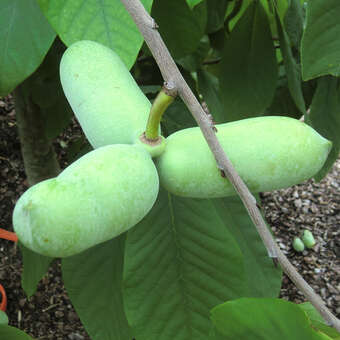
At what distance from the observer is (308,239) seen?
2432 millimetres

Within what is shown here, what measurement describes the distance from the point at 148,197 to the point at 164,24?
0.67m

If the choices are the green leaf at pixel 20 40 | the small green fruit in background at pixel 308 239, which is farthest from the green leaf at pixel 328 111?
the small green fruit in background at pixel 308 239

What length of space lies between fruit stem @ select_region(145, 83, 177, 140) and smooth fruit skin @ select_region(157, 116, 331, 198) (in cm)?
3

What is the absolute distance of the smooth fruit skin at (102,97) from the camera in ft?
1.59

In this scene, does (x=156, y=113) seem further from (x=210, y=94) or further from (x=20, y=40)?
(x=210, y=94)

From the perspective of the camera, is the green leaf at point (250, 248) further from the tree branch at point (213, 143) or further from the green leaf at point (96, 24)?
the tree branch at point (213, 143)

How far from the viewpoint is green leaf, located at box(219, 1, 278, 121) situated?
1.20 m

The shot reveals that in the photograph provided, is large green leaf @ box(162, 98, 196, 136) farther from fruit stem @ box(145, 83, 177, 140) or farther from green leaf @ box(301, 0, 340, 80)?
fruit stem @ box(145, 83, 177, 140)

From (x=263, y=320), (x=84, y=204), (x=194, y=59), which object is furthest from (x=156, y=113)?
(x=194, y=59)

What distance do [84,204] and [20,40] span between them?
1.61 ft

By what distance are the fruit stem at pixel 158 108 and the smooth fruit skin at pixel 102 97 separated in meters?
0.02

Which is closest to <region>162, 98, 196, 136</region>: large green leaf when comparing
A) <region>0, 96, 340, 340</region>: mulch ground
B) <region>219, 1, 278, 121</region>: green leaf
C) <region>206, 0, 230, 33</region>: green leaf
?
<region>219, 1, 278, 121</region>: green leaf

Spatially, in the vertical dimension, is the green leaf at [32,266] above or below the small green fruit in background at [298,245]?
above

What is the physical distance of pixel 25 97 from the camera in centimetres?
133
